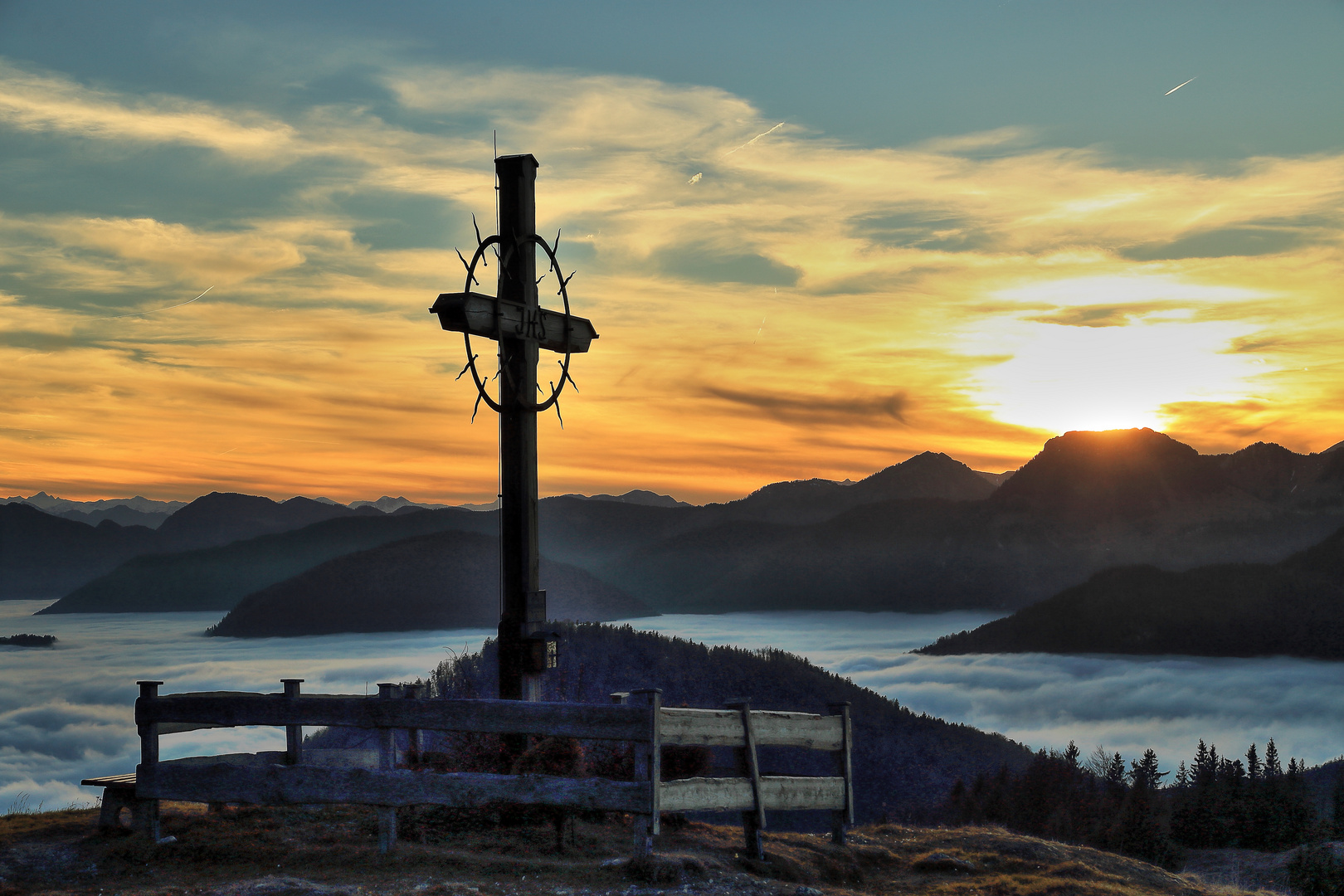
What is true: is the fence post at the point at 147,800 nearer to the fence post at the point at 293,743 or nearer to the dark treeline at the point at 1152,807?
the fence post at the point at 293,743

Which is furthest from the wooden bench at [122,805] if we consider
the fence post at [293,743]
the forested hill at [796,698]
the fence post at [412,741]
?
the forested hill at [796,698]

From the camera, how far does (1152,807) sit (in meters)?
52.5

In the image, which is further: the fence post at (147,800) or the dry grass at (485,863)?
the fence post at (147,800)

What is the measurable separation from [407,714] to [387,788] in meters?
0.78

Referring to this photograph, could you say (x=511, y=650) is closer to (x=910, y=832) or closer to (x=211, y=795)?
(x=211, y=795)

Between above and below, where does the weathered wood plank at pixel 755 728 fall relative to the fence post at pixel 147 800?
above

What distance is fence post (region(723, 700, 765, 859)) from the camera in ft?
35.4

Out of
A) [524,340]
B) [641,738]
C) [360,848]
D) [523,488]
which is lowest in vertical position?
[360,848]

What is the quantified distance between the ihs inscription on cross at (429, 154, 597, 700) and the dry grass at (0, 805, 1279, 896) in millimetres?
2038

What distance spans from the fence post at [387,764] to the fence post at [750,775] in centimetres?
360

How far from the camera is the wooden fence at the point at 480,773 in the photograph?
9.97 m

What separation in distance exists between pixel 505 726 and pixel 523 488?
11.1 feet

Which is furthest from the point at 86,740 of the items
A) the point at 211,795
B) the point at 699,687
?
the point at 211,795

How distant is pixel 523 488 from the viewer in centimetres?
1284
